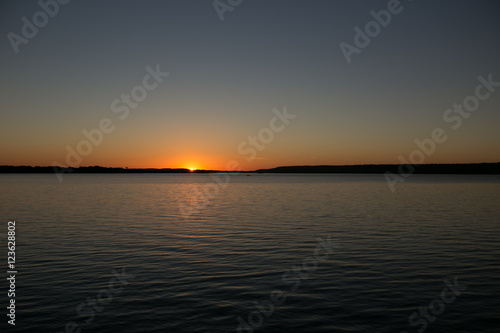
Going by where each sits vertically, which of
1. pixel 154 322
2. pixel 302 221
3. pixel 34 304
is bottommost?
pixel 154 322

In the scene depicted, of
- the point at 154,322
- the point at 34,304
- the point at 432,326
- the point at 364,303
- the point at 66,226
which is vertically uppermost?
the point at 66,226

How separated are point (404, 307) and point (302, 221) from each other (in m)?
25.9

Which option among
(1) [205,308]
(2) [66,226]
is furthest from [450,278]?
(2) [66,226]

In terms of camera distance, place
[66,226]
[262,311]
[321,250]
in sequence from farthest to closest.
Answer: [66,226], [321,250], [262,311]

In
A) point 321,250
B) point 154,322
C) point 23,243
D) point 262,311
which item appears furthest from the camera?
point 23,243

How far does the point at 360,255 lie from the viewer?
80.7 feet

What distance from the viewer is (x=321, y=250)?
26203 mm

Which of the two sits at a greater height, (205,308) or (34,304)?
(34,304)

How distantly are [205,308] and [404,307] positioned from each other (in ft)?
24.8

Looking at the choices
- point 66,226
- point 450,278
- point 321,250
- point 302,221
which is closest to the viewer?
point 450,278

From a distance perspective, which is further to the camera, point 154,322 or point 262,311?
point 262,311

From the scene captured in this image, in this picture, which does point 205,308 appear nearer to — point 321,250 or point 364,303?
point 364,303

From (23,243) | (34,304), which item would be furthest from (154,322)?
(23,243)

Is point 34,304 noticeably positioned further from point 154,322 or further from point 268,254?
point 268,254
